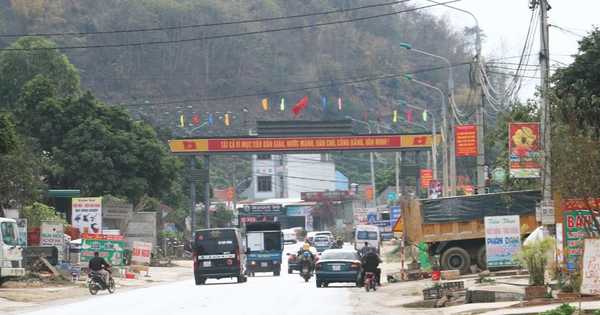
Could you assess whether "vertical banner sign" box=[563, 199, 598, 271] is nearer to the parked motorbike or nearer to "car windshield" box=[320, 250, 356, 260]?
"car windshield" box=[320, 250, 356, 260]

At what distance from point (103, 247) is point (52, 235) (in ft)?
6.74

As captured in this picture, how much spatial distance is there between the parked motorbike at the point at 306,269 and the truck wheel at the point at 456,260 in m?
5.81

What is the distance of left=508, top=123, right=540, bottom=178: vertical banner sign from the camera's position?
26.4m

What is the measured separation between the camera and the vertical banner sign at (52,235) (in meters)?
38.6

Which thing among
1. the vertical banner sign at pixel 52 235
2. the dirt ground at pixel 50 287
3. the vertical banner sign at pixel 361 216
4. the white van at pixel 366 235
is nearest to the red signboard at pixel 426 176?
the white van at pixel 366 235

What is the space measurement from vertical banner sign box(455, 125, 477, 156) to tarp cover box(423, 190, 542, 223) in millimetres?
2381

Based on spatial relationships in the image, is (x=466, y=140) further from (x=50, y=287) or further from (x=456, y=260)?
(x=50, y=287)

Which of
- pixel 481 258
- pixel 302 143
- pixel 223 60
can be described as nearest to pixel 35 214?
pixel 481 258

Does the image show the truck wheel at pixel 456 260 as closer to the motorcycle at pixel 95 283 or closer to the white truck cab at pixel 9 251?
the motorcycle at pixel 95 283

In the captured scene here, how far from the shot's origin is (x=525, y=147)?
26.9 m

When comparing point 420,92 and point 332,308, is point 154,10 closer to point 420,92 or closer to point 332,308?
point 420,92

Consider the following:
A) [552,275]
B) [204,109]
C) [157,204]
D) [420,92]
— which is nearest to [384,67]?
[420,92]

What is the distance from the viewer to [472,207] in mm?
34844

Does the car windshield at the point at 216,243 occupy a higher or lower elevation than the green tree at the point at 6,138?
lower
